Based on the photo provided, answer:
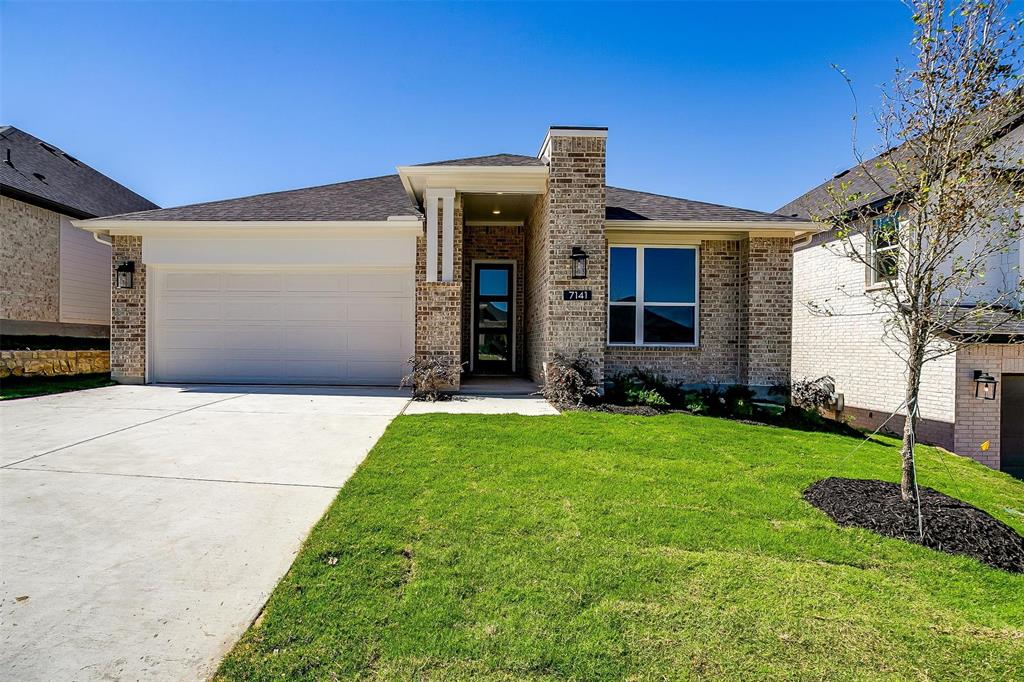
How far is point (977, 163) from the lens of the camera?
12.3 feet

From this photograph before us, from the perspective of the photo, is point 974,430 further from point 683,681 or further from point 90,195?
point 90,195

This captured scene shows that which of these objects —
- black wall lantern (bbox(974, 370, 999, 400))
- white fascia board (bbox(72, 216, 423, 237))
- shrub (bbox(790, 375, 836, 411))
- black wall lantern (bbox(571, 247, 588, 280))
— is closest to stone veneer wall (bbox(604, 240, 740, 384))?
shrub (bbox(790, 375, 836, 411))

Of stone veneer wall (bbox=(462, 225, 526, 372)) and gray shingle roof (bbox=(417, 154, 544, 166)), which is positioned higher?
gray shingle roof (bbox=(417, 154, 544, 166))

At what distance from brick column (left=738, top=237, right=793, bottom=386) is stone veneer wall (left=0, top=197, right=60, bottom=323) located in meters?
16.3

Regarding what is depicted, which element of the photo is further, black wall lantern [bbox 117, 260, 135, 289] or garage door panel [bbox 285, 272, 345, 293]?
garage door panel [bbox 285, 272, 345, 293]

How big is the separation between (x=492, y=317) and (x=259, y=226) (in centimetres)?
543

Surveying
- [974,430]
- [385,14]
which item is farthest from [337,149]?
[974,430]

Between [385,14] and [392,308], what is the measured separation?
5.50 metres

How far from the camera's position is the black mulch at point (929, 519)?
10.6ft

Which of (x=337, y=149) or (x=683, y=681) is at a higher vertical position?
(x=337, y=149)

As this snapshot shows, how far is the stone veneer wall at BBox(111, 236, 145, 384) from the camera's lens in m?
9.60

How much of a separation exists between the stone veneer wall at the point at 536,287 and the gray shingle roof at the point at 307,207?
249cm

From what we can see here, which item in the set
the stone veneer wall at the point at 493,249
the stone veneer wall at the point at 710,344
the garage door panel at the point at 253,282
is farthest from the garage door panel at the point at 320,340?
the stone veneer wall at the point at 710,344

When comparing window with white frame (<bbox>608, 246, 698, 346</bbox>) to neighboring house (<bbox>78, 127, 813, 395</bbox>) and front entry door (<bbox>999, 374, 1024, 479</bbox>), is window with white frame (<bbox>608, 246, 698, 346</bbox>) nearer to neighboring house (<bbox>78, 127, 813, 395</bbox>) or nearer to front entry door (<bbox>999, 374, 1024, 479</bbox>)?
neighboring house (<bbox>78, 127, 813, 395</bbox>)
